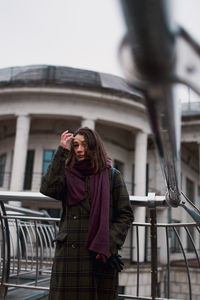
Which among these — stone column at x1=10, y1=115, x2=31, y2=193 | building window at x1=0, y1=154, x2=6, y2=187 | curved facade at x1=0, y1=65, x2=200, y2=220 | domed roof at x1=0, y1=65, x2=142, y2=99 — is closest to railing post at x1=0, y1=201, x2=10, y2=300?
curved facade at x1=0, y1=65, x2=200, y2=220

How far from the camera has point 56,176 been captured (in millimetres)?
2189

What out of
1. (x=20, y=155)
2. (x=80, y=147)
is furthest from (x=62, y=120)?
(x=80, y=147)

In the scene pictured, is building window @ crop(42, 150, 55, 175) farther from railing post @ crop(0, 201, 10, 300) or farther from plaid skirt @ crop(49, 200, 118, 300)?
plaid skirt @ crop(49, 200, 118, 300)

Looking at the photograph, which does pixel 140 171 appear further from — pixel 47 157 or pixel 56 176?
pixel 56 176

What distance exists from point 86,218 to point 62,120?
61.8 ft

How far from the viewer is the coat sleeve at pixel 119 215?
207cm

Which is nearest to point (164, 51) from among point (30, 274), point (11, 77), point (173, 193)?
point (173, 193)

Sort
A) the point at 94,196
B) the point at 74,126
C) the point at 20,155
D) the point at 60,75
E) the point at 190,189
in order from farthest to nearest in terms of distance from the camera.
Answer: the point at 190,189, the point at 74,126, the point at 60,75, the point at 20,155, the point at 94,196

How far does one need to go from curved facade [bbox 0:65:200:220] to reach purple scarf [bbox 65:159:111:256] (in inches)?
554

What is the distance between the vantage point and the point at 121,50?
1.30 feet

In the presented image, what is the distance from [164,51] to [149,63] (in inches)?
0.9

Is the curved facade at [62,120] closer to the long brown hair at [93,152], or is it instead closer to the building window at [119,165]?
the building window at [119,165]

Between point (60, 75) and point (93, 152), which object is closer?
point (93, 152)

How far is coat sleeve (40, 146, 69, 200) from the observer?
2180 millimetres
